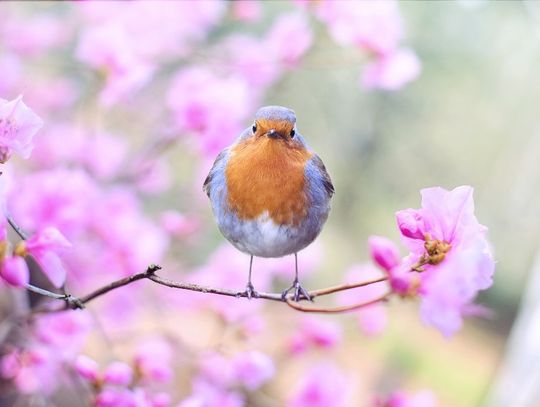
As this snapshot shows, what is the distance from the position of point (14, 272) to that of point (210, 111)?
2.98 ft

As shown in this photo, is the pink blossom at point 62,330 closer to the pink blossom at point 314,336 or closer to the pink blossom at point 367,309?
the pink blossom at point 314,336

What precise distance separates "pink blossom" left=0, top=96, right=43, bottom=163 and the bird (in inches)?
6.7

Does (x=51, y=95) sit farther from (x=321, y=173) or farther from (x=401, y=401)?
(x=321, y=173)

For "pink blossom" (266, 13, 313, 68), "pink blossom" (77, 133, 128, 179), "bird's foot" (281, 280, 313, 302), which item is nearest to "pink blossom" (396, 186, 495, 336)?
"bird's foot" (281, 280, 313, 302)

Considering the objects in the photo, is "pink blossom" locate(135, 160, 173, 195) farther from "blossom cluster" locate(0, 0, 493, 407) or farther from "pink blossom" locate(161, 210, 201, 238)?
"pink blossom" locate(161, 210, 201, 238)

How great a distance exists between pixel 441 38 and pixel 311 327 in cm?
376

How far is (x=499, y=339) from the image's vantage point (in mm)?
6031

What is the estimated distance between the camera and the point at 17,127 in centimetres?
59

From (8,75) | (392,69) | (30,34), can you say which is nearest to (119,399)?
(392,69)

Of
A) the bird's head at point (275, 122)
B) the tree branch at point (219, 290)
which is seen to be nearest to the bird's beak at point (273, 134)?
the bird's head at point (275, 122)

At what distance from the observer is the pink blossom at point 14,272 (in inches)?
21.8

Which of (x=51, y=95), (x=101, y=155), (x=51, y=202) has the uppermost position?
(x=51, y=95)

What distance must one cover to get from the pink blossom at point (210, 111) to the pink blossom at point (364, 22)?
0.25m

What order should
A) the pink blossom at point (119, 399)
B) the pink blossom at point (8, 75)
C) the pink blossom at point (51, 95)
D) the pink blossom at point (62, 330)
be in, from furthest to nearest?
1. the pink blossom at point (51, 95)
2. the pink blossom at point (8, 75)
3. the pink blossom at point (62, 330)
4. the pink blossom at point (119, 399)
